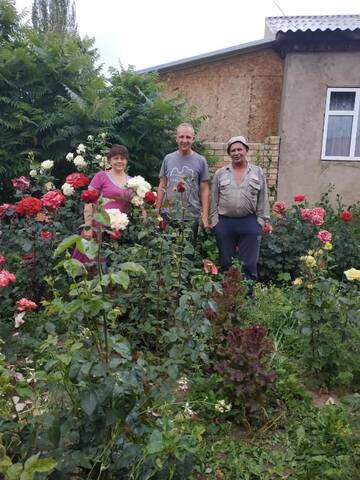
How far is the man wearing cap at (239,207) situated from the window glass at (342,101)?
513cm

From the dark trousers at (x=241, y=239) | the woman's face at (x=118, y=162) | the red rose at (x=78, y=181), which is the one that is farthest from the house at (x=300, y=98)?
the red rose at (x=78, y=181)

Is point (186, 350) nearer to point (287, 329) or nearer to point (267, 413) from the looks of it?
point (267, 413)

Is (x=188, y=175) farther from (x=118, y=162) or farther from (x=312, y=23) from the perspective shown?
(x=312, y=23)

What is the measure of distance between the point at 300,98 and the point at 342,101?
87cm

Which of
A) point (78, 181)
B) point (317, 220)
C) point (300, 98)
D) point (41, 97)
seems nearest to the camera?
point (78, 181)

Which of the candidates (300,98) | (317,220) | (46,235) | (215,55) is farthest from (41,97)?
(300,98)

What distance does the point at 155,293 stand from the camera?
289 centimetres

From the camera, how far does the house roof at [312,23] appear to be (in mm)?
7668

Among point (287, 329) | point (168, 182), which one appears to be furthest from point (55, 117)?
point (287, 329)

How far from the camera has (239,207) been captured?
393 cm

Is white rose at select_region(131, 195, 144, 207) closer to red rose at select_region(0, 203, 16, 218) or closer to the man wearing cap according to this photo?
the man wearing cap

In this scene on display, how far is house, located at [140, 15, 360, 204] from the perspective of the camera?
7.88 m

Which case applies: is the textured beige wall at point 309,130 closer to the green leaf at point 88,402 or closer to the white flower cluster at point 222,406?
the white flower cluster at point 222,406

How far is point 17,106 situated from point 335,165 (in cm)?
573
